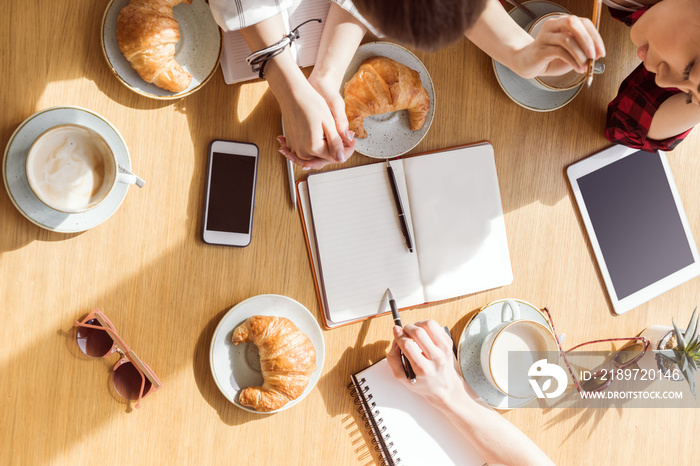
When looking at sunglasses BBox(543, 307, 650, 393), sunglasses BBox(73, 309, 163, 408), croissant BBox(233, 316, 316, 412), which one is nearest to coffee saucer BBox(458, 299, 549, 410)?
sunglasses BBox(543, 307, 650, 393)

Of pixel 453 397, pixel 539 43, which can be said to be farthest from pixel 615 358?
pixel 539 43

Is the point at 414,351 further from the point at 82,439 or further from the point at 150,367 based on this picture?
the point at 82,439

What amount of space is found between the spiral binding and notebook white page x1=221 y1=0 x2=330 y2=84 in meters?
0.67

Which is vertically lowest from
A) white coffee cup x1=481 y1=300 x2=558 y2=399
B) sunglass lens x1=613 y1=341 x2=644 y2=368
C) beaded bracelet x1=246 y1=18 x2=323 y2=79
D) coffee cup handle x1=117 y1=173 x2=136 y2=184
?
sunglass lens x1=613 y1=341 x2=644 y2=368

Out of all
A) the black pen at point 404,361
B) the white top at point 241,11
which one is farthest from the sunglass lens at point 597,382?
the white top at point 241,11

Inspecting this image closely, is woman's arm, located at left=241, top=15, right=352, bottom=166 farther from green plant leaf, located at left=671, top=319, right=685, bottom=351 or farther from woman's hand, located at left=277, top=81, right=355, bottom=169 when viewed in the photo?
green plant leaf, located at left=671, top=319, right=685, bottom=351

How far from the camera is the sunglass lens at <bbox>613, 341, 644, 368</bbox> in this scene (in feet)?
3.99

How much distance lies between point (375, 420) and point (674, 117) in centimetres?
89

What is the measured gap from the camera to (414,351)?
1032mm

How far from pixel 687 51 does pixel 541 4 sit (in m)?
0.34

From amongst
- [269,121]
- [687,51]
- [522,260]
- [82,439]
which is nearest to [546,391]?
[522,260]

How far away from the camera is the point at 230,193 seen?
1.04 m

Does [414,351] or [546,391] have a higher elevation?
[414,351]

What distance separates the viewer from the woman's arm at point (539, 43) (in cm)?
89
